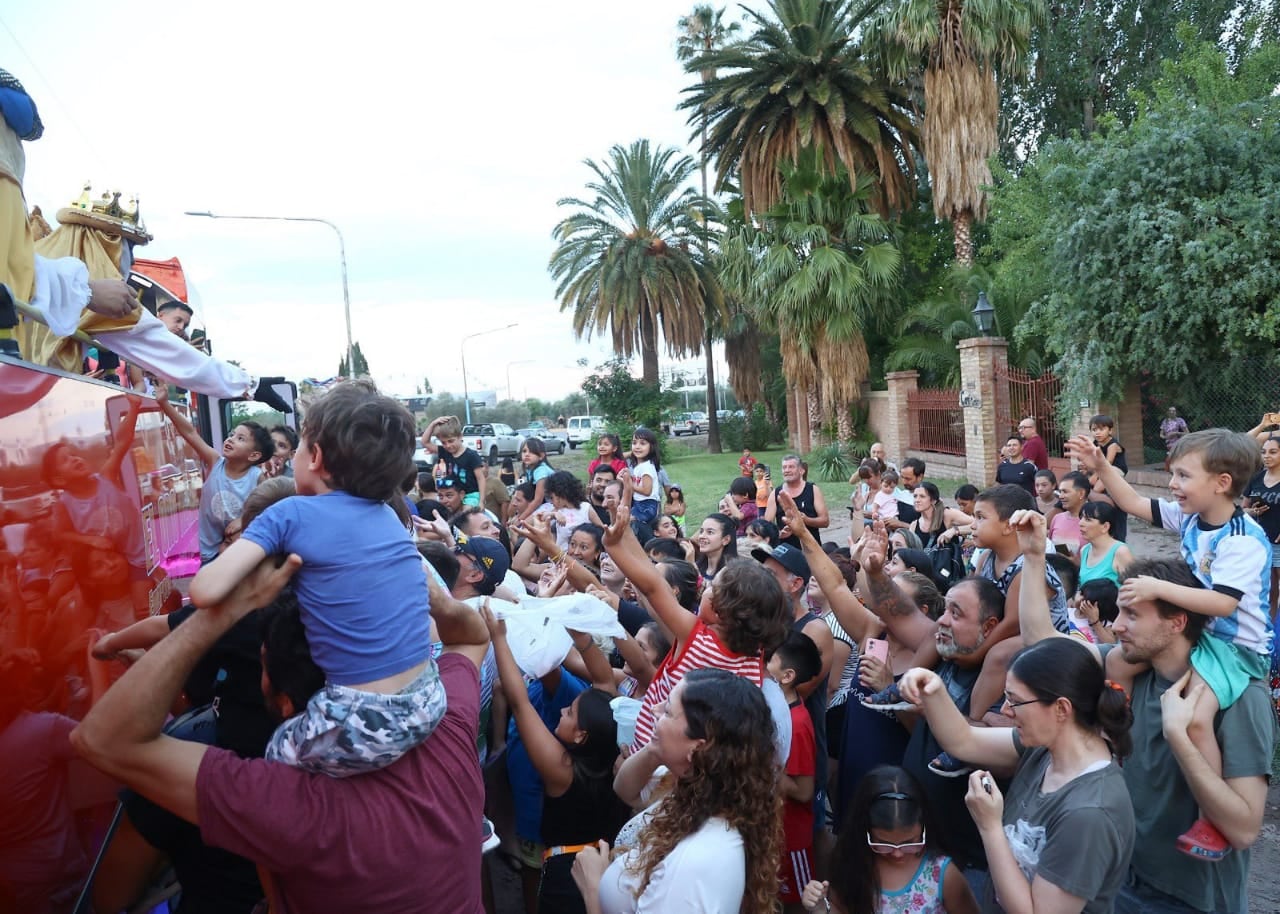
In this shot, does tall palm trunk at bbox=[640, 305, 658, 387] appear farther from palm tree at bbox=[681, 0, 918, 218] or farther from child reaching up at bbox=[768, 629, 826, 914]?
child reaching up at bbox=[768, 629, 826, 914]

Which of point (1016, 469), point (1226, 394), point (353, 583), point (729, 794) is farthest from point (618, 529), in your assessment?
point (1226, 394)

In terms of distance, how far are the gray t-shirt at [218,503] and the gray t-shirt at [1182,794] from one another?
437cm

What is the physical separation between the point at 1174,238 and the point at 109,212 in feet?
43.0

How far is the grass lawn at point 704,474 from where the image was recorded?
19.0 m

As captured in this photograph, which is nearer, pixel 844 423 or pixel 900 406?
pixel 900 406

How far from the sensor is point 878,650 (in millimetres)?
3709

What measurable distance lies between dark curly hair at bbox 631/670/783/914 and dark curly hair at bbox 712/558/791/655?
2.17ft

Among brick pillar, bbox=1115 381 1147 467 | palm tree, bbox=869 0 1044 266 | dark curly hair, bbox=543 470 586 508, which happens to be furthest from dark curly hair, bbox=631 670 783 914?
palm tree, bbox=869 0 1044 266

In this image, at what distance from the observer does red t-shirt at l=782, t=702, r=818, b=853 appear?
3.26 metres

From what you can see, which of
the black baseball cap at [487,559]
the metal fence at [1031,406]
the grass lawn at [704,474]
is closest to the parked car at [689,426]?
the grass lawn at [704,474]

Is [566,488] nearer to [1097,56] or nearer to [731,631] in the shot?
[731,631]

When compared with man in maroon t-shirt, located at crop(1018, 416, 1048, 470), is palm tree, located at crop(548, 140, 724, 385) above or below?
above

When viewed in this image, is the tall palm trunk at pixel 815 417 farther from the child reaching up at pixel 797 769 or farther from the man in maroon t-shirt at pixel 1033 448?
the child reaching up at pixel 797 769

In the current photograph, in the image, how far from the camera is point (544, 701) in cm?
373
